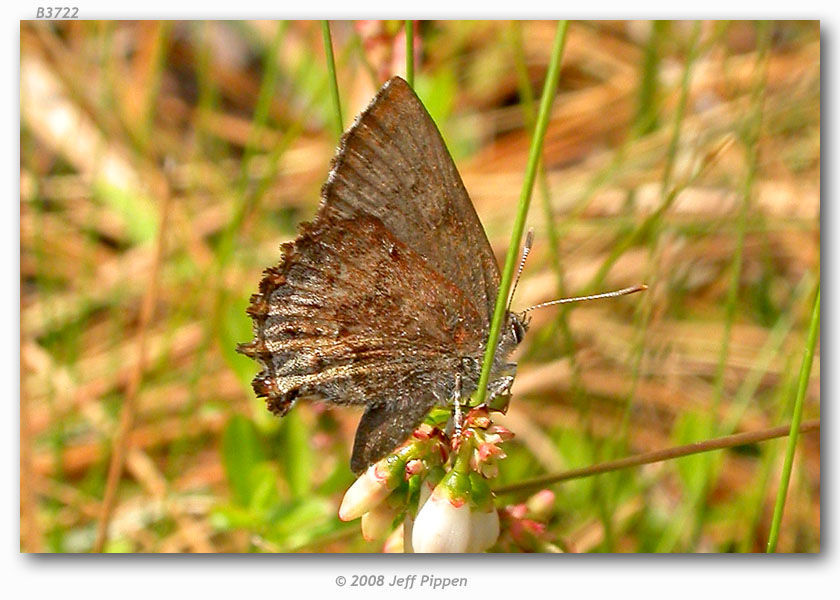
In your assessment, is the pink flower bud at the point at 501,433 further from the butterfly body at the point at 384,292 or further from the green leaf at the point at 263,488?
the green leaf at the point at 263,488

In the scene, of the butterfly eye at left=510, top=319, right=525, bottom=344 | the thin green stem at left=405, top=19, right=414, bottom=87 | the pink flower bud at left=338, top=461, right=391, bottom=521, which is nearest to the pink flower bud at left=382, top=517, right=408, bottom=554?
the pink flower bud at left=338, top=461, right=391, bottom=521

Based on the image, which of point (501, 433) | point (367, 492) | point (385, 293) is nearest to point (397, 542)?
point (367, 492)

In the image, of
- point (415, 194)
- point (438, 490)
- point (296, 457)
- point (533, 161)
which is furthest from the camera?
point (296, 457)

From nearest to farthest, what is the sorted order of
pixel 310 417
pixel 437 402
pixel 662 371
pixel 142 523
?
pixel 437 402 < pixel 142 523 < pixel 310 417 < pixel 662 371

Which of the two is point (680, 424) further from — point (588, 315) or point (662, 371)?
point (588, 315)

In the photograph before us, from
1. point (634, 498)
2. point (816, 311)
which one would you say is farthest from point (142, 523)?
point (816, 311)

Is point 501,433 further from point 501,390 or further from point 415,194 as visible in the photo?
point 415,194
